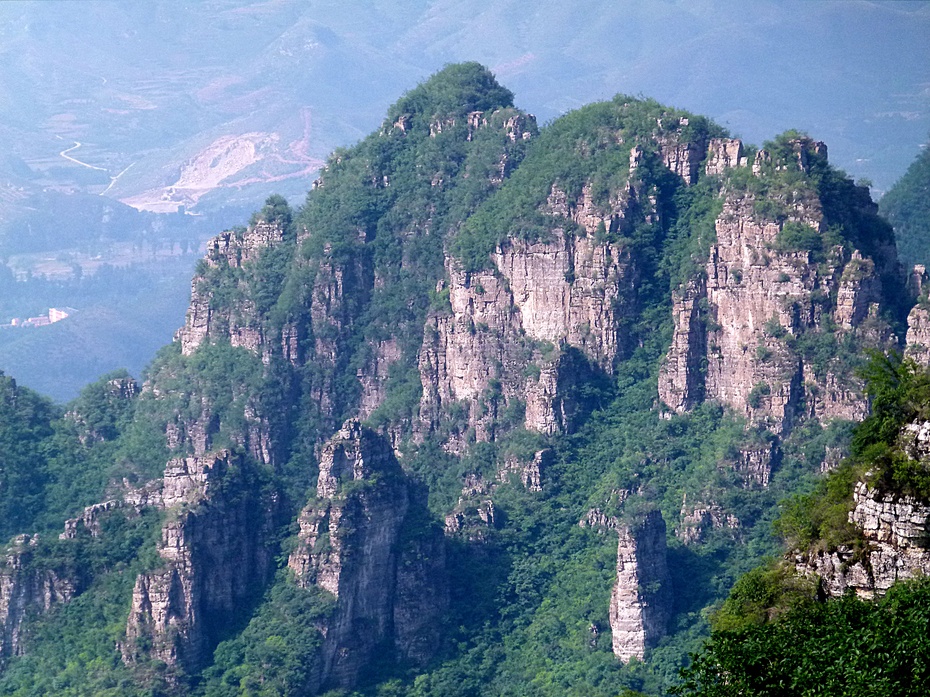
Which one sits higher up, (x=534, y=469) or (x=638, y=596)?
(x=534, y=469)

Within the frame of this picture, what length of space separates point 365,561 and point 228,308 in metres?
14.0

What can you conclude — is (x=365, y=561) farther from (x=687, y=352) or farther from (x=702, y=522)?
(x=687, y=352)

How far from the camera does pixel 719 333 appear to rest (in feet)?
199

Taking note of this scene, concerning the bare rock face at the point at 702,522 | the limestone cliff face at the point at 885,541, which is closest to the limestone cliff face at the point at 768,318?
the bare rock face at the point at 702,522

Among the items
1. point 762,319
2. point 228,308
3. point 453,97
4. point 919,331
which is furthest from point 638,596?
point 453,97

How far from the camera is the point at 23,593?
A: 181 feet

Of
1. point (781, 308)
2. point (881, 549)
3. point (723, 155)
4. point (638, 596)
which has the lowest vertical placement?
point (881, 549)

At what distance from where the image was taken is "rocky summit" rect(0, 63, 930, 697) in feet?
178

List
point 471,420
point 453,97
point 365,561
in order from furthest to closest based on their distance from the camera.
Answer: point 453,97 < point 471,420 < point 365,561

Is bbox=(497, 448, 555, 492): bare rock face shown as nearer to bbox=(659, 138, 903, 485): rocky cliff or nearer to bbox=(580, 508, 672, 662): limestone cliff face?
bbox=(659, 138, 903, 485): rocky cliff

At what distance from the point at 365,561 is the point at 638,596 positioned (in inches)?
263

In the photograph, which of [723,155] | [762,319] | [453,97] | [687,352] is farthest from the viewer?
[453,97]

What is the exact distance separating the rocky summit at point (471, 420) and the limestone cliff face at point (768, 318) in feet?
0.27

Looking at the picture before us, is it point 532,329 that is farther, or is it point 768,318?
point 532,329
